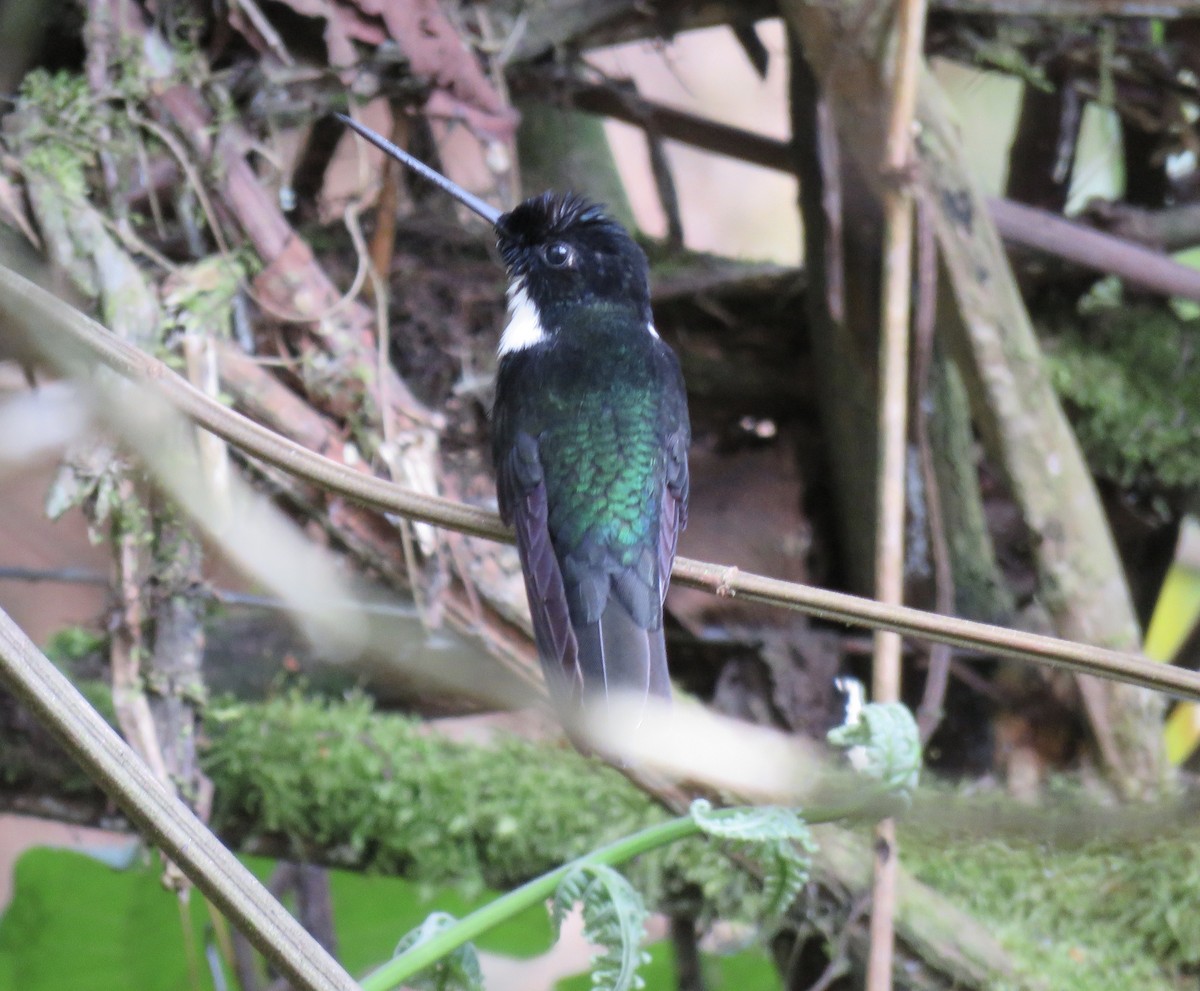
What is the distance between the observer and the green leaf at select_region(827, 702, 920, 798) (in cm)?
164

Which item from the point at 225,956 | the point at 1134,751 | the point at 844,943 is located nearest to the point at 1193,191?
the point at 1134,751

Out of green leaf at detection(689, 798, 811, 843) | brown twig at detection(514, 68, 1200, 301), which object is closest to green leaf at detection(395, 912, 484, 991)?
green leaf at detection(689, 798, 811, 843)

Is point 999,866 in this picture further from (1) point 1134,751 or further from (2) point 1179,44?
(2) point 1179,44

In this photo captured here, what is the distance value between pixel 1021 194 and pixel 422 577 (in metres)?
1.68

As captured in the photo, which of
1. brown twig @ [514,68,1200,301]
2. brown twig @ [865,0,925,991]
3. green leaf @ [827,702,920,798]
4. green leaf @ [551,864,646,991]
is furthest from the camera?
brown twig @ [514,68,1200,301]

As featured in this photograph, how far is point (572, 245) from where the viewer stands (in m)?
2.30

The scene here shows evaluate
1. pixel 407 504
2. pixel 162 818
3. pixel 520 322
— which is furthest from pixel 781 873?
pixel 520 322

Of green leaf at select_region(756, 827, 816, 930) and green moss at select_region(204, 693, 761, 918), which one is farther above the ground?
green leaf at select_region(756, 827, 816, 930)

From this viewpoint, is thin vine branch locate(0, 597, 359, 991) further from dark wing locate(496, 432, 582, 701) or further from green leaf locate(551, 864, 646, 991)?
dark wing locate(496, 432, 582, 701)

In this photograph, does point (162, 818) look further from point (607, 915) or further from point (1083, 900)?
point (1083, 900)

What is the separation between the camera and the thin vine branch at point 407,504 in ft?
3.77

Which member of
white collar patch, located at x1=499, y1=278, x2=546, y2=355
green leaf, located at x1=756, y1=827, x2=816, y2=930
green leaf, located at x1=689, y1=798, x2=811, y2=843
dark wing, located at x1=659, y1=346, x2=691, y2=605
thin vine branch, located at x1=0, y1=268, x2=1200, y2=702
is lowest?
green leaf, located at x1=756, y1=827, x2=816, y2=930

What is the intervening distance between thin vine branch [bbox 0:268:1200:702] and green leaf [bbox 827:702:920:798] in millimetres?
383

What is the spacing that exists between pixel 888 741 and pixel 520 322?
3.43 feet
